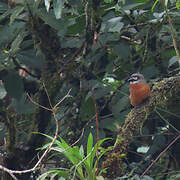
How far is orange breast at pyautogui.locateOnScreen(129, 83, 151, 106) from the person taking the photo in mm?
3320

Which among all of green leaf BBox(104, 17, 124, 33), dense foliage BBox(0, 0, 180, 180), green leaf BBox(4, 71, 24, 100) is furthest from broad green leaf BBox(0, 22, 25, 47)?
green leaf BBox(104, 17, 124, 33)

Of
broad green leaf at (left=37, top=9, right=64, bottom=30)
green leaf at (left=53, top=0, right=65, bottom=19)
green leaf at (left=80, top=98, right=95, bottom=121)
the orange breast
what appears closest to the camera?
green leaf at (left=53, top=0, right=65, bottom=19)

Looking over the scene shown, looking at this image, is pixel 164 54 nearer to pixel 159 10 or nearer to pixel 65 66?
pixel 159 10

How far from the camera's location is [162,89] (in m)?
3.13

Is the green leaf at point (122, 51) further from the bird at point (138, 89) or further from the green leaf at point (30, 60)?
the green leaf at point (30, 60)

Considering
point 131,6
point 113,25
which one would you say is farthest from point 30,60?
point 131,6

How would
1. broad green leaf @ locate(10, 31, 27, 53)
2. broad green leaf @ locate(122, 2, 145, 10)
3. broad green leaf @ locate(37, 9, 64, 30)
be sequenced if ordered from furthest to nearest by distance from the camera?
broad green leaf @ locate(122, 2, 145, 10) < broad green leaf @ locate(37, 9, 64, 30) < broad green leaf @ locate(10, 31, 27, 53)

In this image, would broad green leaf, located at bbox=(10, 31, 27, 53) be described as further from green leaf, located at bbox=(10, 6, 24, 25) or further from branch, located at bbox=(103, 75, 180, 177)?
branch, located at bbox=(103, 75, 180, 177)

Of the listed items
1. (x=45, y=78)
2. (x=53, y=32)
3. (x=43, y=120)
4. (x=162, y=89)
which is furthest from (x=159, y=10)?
(x=43, y=120)

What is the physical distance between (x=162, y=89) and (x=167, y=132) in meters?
0.77

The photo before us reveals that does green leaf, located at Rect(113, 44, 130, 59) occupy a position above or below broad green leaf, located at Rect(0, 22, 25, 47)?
below

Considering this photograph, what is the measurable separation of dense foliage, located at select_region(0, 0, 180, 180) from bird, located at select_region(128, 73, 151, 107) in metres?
0.10

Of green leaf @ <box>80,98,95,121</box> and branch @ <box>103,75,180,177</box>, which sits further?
green leaf @ <box>80,98,95,121</box>

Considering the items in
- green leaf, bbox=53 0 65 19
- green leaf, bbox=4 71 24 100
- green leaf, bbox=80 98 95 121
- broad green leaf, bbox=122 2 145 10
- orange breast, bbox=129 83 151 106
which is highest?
green leaf, bbox=53 0 65 19
